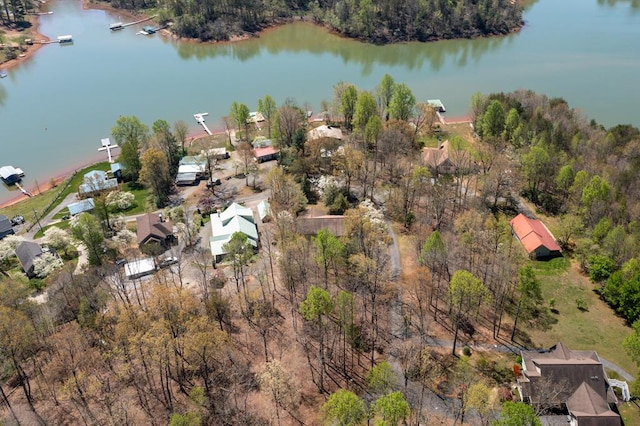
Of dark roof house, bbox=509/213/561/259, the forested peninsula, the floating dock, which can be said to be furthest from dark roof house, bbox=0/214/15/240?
the forested peninsula

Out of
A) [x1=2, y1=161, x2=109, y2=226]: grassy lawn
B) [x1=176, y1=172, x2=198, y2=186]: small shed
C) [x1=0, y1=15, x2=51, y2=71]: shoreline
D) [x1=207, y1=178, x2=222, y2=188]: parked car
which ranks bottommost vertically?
[x1=2, y1=161, x2=109, y2=226]: grassy lawn

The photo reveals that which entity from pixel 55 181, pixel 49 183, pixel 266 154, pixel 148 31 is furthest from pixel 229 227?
pixel 148 31

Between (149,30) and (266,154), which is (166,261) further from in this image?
(149,30)

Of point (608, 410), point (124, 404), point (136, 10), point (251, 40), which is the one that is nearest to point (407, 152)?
point (608, 410)

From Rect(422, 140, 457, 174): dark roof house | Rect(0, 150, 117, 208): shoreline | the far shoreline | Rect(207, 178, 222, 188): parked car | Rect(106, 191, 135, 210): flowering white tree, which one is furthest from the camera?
the far shoreline

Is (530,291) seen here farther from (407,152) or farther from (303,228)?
(407,152)

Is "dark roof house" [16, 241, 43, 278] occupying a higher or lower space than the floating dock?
lower

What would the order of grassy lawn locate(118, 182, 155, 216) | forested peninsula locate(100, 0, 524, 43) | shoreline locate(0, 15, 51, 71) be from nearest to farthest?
grassy lawn locate(118, 182, 155, 216), shoreline locate(0, 15, 51, 71), forested peninsula locate(100, 0, 524, 43)

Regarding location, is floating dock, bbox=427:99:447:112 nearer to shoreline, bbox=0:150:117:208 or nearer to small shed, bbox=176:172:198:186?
small shed, bbox=176:172:198:186
